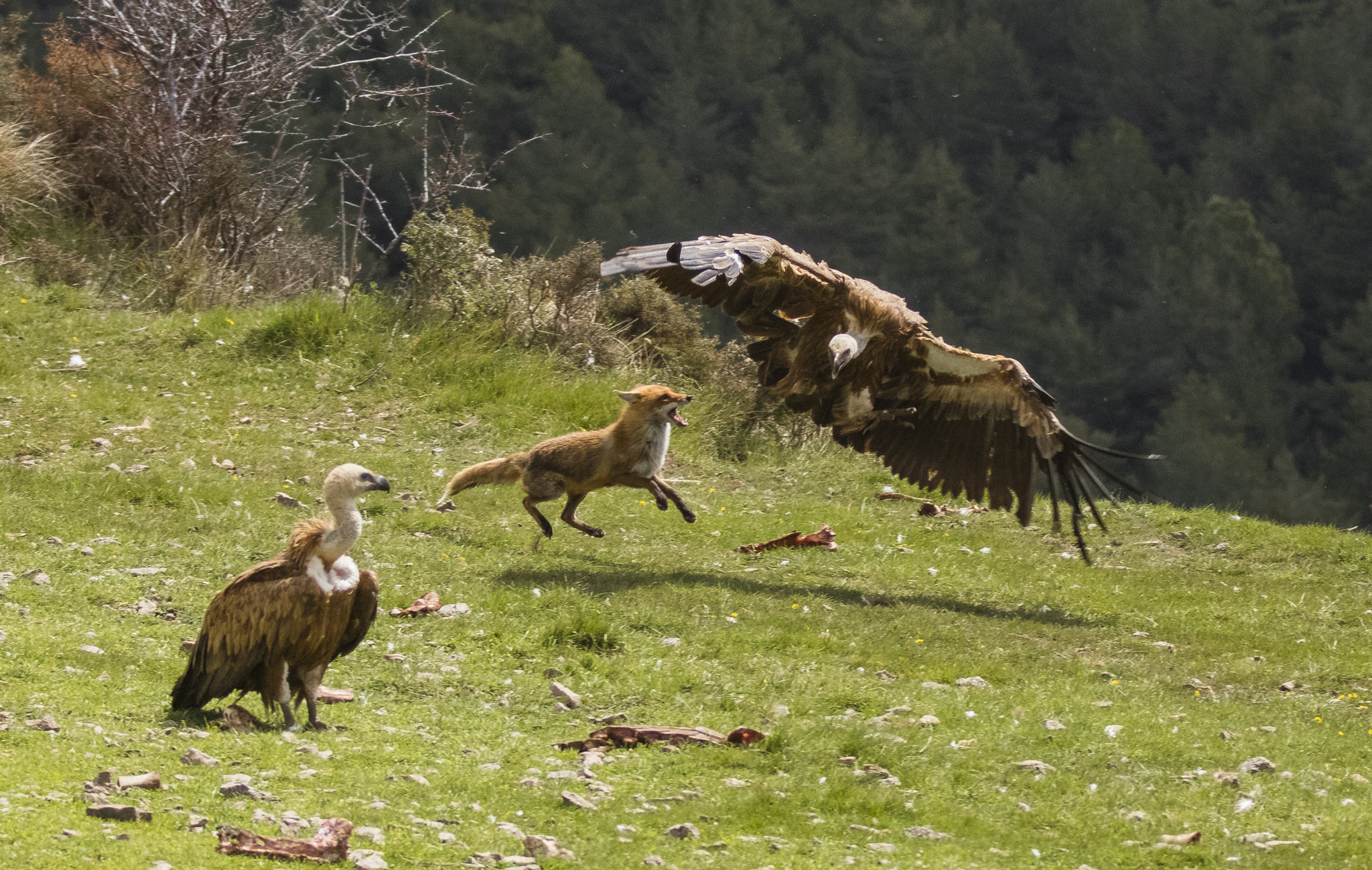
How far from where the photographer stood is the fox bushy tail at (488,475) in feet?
30.7

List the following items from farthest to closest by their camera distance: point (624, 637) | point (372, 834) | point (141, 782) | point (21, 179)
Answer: point (21, 179)
point (624, 637)
point (141, 782)
point (372, 834)

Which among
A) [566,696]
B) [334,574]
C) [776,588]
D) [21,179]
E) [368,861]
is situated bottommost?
[368,861]

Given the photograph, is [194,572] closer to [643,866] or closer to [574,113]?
[643,866]

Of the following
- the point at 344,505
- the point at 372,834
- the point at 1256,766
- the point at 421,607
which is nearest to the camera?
the point at 372,834

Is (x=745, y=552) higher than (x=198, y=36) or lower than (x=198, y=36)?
lower

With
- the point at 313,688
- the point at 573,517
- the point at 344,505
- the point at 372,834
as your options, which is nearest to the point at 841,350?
the point at 573,517

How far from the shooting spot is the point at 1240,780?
237 inches

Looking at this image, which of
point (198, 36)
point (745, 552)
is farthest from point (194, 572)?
point (198, 36)

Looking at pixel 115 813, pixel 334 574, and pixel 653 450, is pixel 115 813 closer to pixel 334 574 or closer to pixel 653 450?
pixel 334 574

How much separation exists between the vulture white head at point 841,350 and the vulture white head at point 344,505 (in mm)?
3918

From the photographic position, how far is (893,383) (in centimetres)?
979

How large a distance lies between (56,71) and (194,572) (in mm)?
12836

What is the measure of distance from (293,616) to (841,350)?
14.8 ft

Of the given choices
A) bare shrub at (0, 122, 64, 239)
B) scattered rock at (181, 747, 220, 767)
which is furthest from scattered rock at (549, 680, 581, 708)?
bare shrub at (0, 122, 64, 239)
